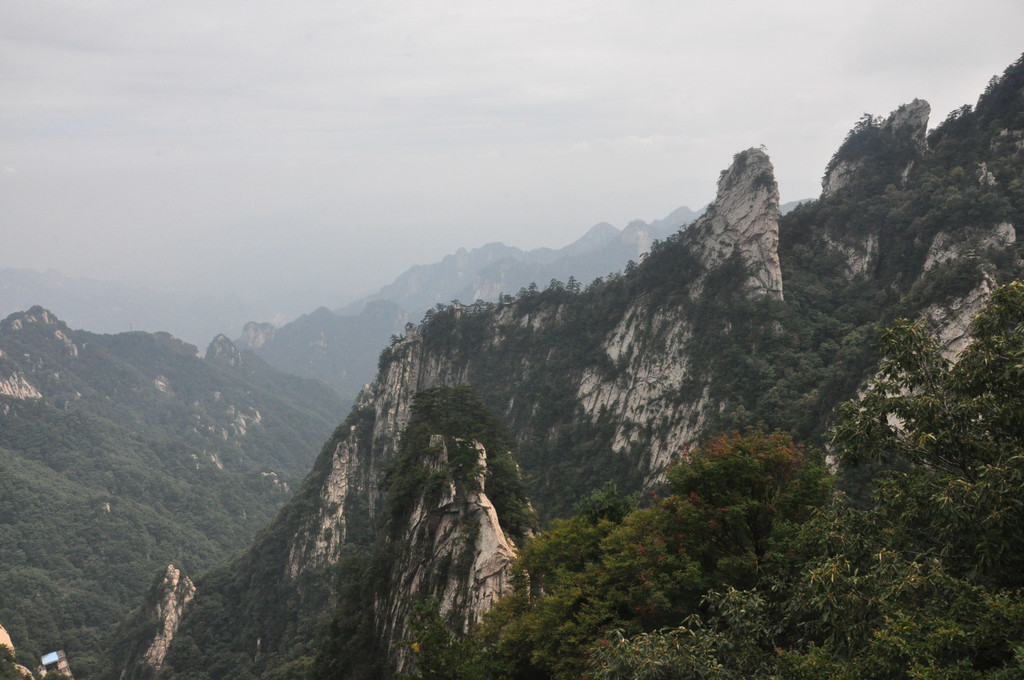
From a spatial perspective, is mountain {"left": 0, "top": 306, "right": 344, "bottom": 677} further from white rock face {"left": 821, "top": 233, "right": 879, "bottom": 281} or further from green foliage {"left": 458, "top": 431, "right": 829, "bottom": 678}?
white rock face {"left": 821, "top": 233, "right": 879, "bottom": 281}

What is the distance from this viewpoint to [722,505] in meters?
18.3

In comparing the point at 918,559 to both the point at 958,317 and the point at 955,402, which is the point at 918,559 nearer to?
the point at 955,402

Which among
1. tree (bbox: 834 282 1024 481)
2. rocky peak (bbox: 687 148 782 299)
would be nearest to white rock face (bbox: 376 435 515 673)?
tree (bbox: 834 282 1024 481)

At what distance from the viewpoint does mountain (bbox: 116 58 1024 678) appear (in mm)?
42562

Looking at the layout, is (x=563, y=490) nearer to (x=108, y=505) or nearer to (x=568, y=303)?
(x=568, y=303)

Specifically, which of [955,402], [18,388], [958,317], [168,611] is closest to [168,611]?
[168,611]

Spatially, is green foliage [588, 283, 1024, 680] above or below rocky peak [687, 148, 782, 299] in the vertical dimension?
below

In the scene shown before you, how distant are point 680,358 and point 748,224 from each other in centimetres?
1731

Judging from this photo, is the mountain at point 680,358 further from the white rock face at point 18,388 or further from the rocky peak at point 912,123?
the white rock face at point 18,388

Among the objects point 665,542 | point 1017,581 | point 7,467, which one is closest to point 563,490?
point 665,542

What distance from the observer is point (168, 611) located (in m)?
70.5

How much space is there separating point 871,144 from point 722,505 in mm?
68196

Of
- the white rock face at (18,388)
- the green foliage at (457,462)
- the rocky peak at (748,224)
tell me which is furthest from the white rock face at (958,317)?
the white rock face at (18,388)

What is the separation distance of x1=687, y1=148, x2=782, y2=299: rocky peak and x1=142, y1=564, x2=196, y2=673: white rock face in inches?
3074
